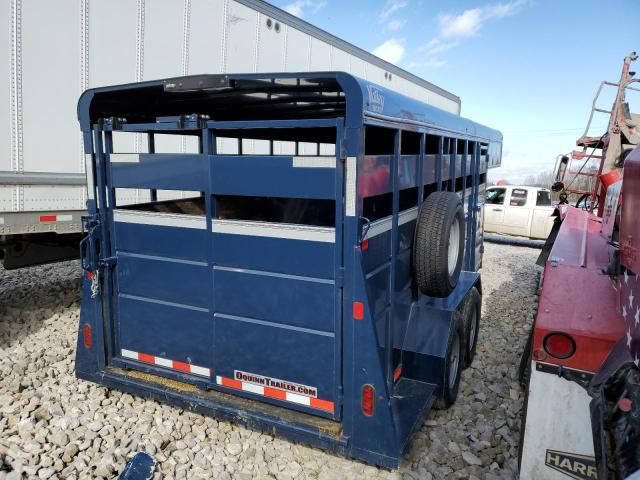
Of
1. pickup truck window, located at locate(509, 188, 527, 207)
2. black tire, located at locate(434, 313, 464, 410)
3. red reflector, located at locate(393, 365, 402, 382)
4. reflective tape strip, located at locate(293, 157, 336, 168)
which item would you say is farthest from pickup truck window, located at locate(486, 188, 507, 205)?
reflective tape strip, located at locate(293, 157, 336, 168)

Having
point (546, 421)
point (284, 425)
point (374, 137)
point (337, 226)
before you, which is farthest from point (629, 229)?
point (374, 137)

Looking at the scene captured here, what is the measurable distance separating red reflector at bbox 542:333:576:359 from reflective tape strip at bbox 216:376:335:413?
1266 millimetres

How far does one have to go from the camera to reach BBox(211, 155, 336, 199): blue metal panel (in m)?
2.79

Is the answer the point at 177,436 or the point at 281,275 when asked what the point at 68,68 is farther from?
the point at 177,436

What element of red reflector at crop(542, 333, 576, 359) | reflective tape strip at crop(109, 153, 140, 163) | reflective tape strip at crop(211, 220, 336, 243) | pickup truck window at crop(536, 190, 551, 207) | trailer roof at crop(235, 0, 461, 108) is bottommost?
red reflector at crop(542, 333, 576, 359)

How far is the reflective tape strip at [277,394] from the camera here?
119 inches

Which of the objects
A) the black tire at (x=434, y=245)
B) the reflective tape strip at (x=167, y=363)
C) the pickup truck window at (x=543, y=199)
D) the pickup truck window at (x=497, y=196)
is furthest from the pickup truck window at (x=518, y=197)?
the reflective tape strip at (x=167, y=363)

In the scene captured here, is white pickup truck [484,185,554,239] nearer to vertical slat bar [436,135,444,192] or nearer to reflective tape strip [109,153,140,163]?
vertical slat bar [436,135,444,192]

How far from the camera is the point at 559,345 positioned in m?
2.44

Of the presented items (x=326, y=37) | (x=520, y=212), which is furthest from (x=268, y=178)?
(x=520, y=212)

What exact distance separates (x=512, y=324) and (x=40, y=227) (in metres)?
5.42

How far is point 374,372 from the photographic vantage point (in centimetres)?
282

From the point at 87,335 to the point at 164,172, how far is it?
1438 millimetres

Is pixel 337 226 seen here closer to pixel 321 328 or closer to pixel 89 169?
pixel 321 328
